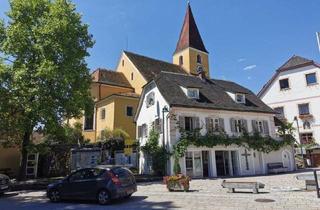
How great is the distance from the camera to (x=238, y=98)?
100ft

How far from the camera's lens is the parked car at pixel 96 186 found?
12508 millimetres

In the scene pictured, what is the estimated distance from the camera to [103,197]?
12.6 metres

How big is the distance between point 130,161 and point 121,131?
5.42 meters

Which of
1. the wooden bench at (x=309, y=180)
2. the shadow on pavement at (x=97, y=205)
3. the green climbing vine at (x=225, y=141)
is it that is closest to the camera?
the shadow on pavement at (x=97, y=205)

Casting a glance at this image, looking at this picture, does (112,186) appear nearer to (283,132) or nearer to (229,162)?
(229,162)

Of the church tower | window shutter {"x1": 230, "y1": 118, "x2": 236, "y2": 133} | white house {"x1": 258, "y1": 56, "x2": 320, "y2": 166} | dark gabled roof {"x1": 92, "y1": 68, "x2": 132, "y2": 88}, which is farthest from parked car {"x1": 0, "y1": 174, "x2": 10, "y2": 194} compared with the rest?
the church tower

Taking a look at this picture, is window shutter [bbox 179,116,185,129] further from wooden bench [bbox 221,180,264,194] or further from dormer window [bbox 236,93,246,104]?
A: wooden bench [bbox 221,180,264,194]

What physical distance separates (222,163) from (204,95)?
6.52 metres

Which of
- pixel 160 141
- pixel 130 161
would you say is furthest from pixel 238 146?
pixel 130 161

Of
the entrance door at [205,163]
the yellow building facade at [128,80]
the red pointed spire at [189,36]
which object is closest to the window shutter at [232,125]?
the entrance door at [205,163]

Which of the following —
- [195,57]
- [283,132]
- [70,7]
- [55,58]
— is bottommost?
[283,132]

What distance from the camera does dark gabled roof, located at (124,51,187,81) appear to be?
41.5 m

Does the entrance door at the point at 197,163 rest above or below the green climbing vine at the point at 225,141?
below

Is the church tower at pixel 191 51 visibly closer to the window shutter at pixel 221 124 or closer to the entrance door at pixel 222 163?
the window shutter at pixel 221 124
